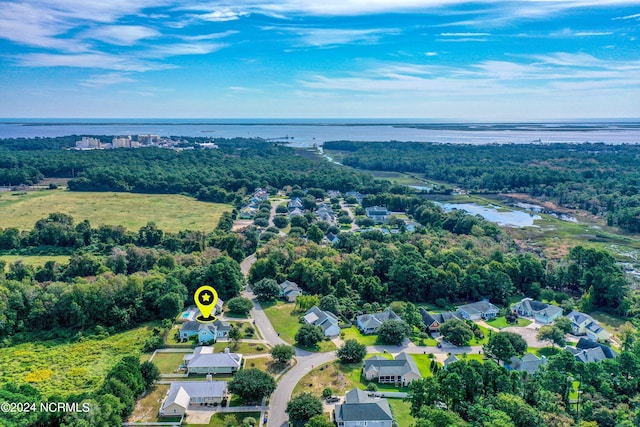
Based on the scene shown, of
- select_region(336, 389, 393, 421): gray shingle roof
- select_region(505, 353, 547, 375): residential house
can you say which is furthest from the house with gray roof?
select_region(505, 353, 547, 375): residential house

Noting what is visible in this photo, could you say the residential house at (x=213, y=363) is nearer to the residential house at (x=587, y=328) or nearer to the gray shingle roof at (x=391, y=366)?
the gray shingle roof at (x=391, y=366)

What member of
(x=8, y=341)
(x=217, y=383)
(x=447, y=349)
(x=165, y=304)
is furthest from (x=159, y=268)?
(x=447, y=349)

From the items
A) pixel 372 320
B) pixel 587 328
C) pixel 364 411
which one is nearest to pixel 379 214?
pixel 372 320

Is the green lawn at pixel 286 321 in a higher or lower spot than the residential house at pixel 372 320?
lower

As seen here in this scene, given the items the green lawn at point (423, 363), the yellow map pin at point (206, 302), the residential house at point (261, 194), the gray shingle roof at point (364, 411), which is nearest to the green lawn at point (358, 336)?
the green lawn at point (423, 363)

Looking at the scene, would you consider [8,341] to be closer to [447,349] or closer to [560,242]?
→ [447,349]

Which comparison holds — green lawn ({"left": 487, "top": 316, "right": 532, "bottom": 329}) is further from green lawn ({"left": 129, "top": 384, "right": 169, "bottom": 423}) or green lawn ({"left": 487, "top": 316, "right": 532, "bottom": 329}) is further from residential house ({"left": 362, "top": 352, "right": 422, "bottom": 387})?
green lawn ({"left": 129, "top": 384, "right": 169, "bottom": 423})
